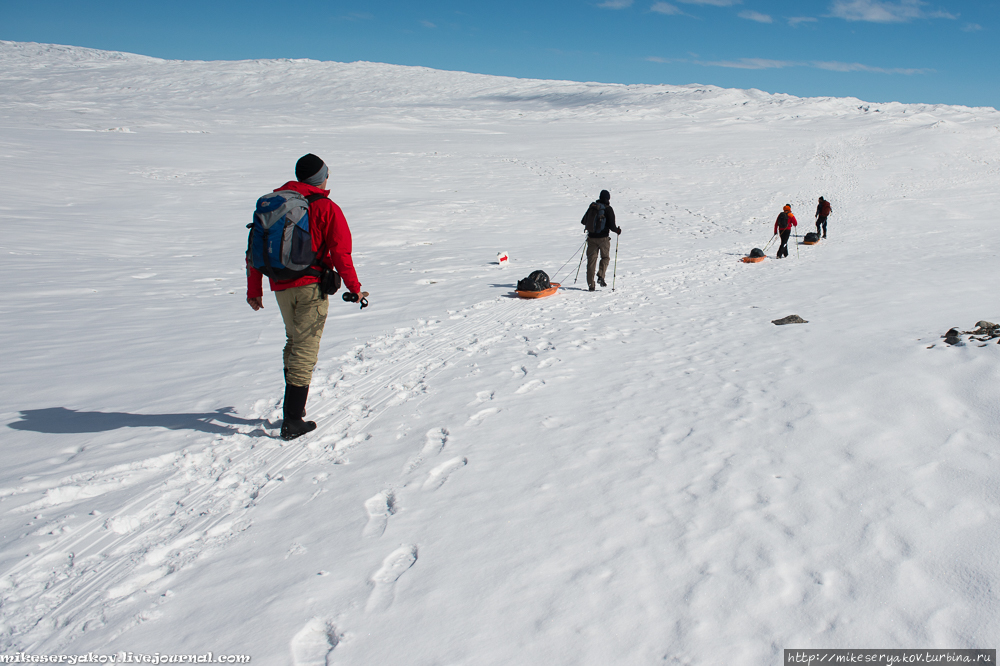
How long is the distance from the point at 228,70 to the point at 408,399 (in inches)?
4293

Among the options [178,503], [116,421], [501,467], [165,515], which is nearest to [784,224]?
[501,467]

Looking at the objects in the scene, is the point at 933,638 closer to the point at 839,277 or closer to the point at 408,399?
the point at 408,399

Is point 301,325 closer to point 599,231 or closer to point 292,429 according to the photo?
point 292,429

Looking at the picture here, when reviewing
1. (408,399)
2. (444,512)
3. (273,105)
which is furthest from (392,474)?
(273,105)

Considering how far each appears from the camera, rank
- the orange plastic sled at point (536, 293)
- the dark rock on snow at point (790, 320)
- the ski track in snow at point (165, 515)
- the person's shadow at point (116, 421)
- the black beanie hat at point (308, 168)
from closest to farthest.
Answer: the ski track in snow at point (165, 515), the black beanie hat at point (308, 168), the person's shadow at point (116, 421), the dark rock on snow at point (790, 320), the orange plastic sled at point (536, 293)

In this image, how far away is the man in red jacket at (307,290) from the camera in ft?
12.5

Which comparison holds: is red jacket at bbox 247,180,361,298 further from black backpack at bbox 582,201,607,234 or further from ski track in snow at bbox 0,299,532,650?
black backpack at bbox 582,201,607,234

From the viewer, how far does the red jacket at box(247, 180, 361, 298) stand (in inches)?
148

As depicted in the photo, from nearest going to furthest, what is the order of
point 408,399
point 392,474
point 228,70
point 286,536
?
point 286,536, point 392,474, point 408,399, point 228,70

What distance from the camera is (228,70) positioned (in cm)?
9538

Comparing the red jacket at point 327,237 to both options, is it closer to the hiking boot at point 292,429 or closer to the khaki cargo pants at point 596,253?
the hiking boot at point 292,429

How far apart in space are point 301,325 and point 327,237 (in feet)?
2.06

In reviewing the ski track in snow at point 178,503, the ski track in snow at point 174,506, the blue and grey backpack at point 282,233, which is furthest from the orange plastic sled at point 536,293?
the blue and grey backpack at point 282,233

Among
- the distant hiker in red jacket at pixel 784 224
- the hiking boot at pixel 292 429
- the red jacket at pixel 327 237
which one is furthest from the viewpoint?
the distant hiker in red jacket at pixel 784 224
